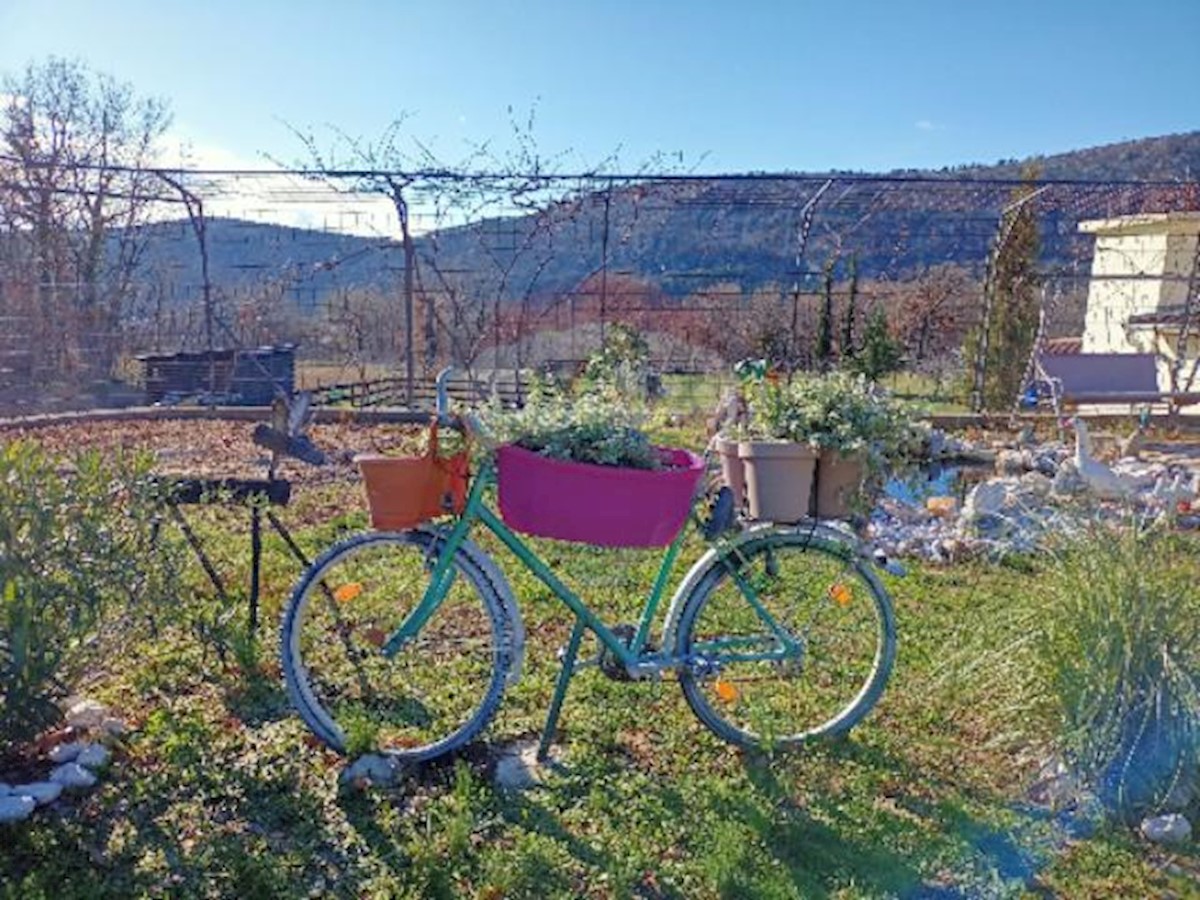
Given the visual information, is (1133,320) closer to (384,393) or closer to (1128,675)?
(384,393)

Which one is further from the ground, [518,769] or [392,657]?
[392,657]

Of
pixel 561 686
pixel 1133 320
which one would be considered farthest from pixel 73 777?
pixel 1133 320

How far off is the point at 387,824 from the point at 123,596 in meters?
0.91

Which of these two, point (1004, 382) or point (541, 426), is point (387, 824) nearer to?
point (541, 426)

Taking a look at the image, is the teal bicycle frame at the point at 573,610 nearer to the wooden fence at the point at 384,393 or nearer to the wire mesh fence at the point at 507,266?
the wire mesh fence at the point at 507,266

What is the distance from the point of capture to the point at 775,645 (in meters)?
2.47

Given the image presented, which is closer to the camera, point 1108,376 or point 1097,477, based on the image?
point 1097,477

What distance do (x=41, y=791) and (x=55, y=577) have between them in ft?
1.68

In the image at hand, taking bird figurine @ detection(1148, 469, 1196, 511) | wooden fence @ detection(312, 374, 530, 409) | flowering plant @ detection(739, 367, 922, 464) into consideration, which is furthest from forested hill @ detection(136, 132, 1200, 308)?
flowering plant @ detection(739, 367, 922, 464)

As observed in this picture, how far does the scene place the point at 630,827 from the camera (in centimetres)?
208

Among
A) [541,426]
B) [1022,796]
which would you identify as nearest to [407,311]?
[541,426]

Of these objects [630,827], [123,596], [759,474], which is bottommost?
[630,827]

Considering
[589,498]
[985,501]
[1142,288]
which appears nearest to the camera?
[589,498]

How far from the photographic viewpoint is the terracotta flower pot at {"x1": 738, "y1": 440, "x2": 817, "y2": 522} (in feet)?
7.46
